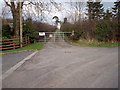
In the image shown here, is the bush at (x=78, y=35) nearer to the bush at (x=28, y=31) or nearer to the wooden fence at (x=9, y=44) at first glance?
the bush at (x=28, y=31)

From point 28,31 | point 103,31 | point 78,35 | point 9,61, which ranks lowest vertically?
point 9,61

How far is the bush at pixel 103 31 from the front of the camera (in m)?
15.2

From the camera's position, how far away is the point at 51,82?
3854 millimetres

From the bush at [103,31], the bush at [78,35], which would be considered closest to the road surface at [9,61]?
the bush at [103,31]

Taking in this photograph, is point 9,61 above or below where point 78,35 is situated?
below

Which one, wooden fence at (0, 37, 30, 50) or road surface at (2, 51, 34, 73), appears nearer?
road surface at (2, 51, 34, 73)

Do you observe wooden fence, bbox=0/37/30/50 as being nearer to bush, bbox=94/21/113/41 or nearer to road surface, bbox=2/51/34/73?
road surface, bbox=2/51/34/73

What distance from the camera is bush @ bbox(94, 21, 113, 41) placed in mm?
15156

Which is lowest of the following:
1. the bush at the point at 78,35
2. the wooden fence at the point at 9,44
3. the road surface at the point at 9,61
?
the road surface at the point at 9,61

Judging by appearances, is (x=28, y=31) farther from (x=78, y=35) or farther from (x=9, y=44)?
(x=78, y=35)

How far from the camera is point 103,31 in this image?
1521 cm

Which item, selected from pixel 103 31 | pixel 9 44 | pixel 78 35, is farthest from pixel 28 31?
pixel 103 31

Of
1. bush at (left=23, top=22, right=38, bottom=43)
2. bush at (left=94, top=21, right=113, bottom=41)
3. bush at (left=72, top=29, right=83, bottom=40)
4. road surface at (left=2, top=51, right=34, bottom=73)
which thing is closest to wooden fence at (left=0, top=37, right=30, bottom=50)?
road surface at (left=2, top=51, right=34, bottom=73)

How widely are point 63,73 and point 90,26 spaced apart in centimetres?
1334
